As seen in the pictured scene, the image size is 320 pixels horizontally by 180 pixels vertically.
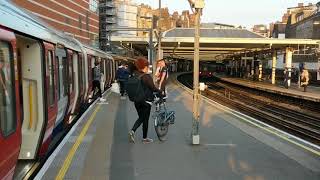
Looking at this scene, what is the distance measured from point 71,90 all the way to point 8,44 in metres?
7.79

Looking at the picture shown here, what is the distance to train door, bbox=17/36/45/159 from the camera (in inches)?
296

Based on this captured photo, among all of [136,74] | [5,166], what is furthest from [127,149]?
[5,166]

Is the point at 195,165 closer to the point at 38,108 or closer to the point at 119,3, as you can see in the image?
the point at 38,108

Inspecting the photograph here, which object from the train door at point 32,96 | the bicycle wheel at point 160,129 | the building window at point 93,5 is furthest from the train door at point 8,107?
the building window at point 93,5

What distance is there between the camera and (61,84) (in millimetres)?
11047

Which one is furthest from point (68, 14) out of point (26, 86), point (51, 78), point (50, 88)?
point (26, 86)

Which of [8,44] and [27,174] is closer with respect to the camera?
[8,44]

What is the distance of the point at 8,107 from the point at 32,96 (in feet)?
6.04

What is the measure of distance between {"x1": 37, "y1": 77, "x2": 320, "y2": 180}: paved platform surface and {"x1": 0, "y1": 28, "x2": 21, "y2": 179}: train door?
1248 mm

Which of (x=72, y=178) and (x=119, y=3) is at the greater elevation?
(x=119, y=3)

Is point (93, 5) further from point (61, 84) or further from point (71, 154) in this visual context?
point (71, 154)

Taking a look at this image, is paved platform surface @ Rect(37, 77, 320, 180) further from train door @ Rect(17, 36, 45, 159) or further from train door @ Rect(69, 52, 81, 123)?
train door @ Rect(69, 52, 81, 123)

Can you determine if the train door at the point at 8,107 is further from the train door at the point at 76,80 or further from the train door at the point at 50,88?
the train door at the point at 76,80

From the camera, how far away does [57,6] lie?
327ft
